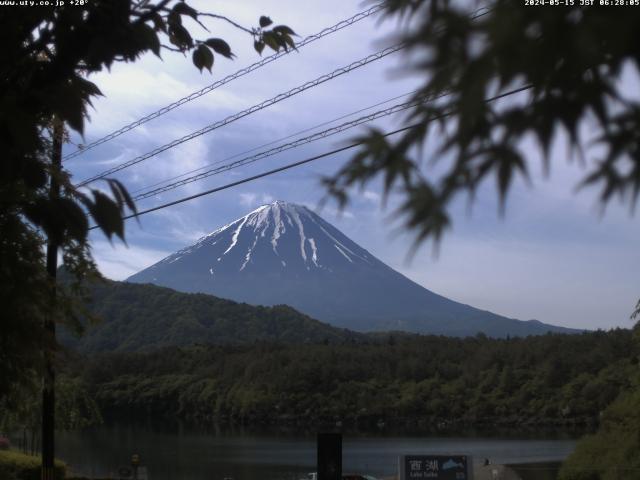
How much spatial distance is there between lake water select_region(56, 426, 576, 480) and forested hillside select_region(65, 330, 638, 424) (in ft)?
28.9

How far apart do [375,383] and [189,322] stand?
60.6m

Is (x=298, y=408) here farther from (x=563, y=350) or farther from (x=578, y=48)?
(x=578, y=48)

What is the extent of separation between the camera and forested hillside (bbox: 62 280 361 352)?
13238 cm

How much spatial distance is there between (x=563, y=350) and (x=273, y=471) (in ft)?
163

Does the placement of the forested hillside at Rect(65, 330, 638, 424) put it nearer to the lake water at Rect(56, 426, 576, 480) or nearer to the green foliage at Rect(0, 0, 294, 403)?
the lake water at Rect(56, 426, 576, 480)

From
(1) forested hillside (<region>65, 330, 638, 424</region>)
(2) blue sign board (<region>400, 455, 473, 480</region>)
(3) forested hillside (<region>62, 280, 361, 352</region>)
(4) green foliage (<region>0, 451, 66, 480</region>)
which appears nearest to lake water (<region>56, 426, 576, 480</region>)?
(1) forested hillside (<region>65, 330, 638, 424</region>)

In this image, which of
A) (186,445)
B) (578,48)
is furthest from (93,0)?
(186,445)

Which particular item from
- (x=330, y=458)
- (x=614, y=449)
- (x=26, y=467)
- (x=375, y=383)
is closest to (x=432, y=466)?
(x=330, y=458)

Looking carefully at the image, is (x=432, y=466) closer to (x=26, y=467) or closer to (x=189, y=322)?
(x=26, y=467)

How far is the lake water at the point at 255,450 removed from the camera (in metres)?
38.2

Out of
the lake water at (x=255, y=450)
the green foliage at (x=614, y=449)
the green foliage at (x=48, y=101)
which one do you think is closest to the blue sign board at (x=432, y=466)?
the green foliage at (x=614, y=449)

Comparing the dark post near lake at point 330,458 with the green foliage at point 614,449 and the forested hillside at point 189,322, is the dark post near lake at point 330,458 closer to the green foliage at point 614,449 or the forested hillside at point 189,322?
the green foliage at point 614,449

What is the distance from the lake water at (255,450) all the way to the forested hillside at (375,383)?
347 inches

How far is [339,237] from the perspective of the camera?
165 metres
